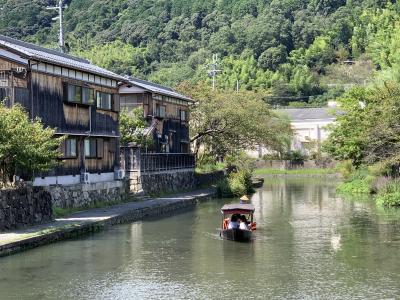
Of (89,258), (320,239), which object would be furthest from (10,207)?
(320,239)

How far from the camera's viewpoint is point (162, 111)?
164 ft

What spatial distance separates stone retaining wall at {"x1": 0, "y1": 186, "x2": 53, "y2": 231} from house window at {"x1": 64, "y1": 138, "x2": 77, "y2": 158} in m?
5.44

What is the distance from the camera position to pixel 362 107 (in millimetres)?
51469

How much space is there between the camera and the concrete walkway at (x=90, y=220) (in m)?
22.9

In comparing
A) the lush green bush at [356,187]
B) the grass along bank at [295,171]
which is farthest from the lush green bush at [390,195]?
the grass along bank at [295,171]

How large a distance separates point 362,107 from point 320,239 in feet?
87.7

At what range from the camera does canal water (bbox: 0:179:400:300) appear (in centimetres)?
1752

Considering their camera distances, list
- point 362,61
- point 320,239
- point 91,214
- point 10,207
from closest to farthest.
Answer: point 10,207, point 320,239, point 91,214, point 362,61

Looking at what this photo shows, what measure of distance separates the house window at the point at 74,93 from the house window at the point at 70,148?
6.64 feet

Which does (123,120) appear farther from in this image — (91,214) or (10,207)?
(10,207)

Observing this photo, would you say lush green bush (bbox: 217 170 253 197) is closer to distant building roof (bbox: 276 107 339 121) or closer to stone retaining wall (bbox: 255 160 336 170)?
stone retaining wall (bbox: 255 160 336 170)

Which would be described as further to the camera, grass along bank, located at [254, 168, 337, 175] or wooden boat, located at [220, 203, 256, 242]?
grass along bank, located at [254, 168, 337, 175]

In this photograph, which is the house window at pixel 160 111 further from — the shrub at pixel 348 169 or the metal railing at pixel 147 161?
the shrub at pixel 348 169

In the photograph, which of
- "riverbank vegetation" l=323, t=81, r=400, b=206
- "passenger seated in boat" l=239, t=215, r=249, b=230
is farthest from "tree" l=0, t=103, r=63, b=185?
"riverbank vegetation" l=323, t=81, r=400, b=206
